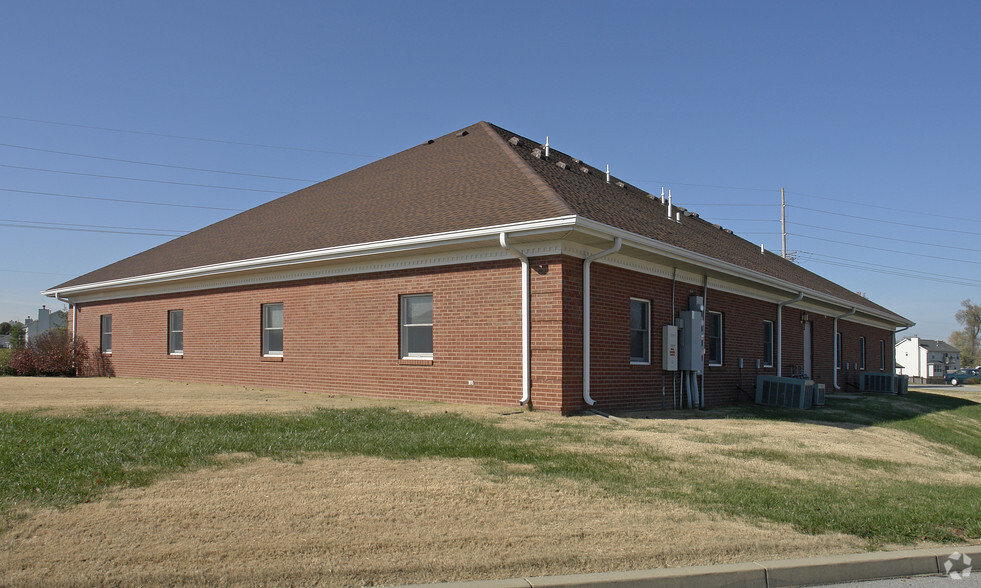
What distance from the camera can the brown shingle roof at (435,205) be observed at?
1403cm

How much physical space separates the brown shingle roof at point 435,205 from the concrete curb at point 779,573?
7.23 m

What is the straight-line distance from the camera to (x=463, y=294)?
13.8m

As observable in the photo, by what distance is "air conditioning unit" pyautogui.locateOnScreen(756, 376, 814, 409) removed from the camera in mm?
17438

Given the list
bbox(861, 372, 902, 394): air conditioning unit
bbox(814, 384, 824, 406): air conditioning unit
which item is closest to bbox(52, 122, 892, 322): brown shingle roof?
bbox(814, 384, 824, 406): air conditioning unit

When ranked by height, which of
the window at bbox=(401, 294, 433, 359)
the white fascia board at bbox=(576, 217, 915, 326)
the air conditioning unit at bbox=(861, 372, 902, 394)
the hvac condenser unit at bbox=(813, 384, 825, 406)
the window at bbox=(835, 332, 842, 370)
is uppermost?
the white fascia board at bbox=(576, 217, 915, 326)

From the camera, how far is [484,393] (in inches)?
531

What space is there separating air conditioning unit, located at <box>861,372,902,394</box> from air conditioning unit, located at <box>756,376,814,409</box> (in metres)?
11.0

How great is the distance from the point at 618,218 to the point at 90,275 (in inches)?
785

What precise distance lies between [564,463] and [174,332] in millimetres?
16165

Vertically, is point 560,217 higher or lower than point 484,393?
higher

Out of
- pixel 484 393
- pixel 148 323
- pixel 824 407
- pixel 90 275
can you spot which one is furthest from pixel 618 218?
pixel 90 275

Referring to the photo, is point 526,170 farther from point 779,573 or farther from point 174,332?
point 174,332

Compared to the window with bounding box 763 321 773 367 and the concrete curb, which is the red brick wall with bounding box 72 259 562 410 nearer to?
the concrete curb

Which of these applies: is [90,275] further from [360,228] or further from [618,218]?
[618,218]
